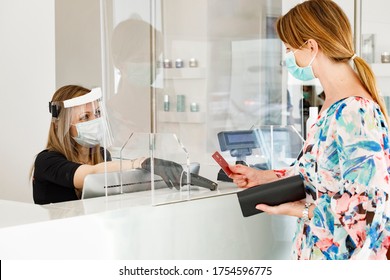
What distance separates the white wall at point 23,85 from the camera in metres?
4.16

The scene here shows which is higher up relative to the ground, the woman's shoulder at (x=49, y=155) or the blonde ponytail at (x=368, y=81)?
the blonde ponytail at (x=368, y=81)

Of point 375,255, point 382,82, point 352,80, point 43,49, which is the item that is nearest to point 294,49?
point 352,80

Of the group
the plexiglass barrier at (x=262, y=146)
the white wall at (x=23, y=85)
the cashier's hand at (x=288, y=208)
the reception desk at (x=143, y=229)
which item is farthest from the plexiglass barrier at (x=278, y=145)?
the white wall at (x=23, y=85)

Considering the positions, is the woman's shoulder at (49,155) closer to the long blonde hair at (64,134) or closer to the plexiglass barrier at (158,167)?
the long blonde hair at (64,134)

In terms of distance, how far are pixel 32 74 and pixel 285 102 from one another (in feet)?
7.03

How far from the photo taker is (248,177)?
2.01 m

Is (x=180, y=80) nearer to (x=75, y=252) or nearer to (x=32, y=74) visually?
(x=75, y=252)

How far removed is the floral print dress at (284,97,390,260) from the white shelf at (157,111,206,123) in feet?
3.47

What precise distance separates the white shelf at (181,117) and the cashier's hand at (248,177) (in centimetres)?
60

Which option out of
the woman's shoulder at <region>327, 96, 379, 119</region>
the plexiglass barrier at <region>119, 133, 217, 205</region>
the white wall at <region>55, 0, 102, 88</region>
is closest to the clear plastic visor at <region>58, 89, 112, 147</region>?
the plexiglass barrier at <region>119, 133, 217, 205</region>

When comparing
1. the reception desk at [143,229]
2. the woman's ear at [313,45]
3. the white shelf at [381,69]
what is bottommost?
the reception desk at [143,229]

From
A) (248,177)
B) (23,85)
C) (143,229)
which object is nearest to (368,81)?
(248,177)

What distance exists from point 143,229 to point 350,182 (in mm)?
622

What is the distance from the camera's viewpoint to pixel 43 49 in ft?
13.7
